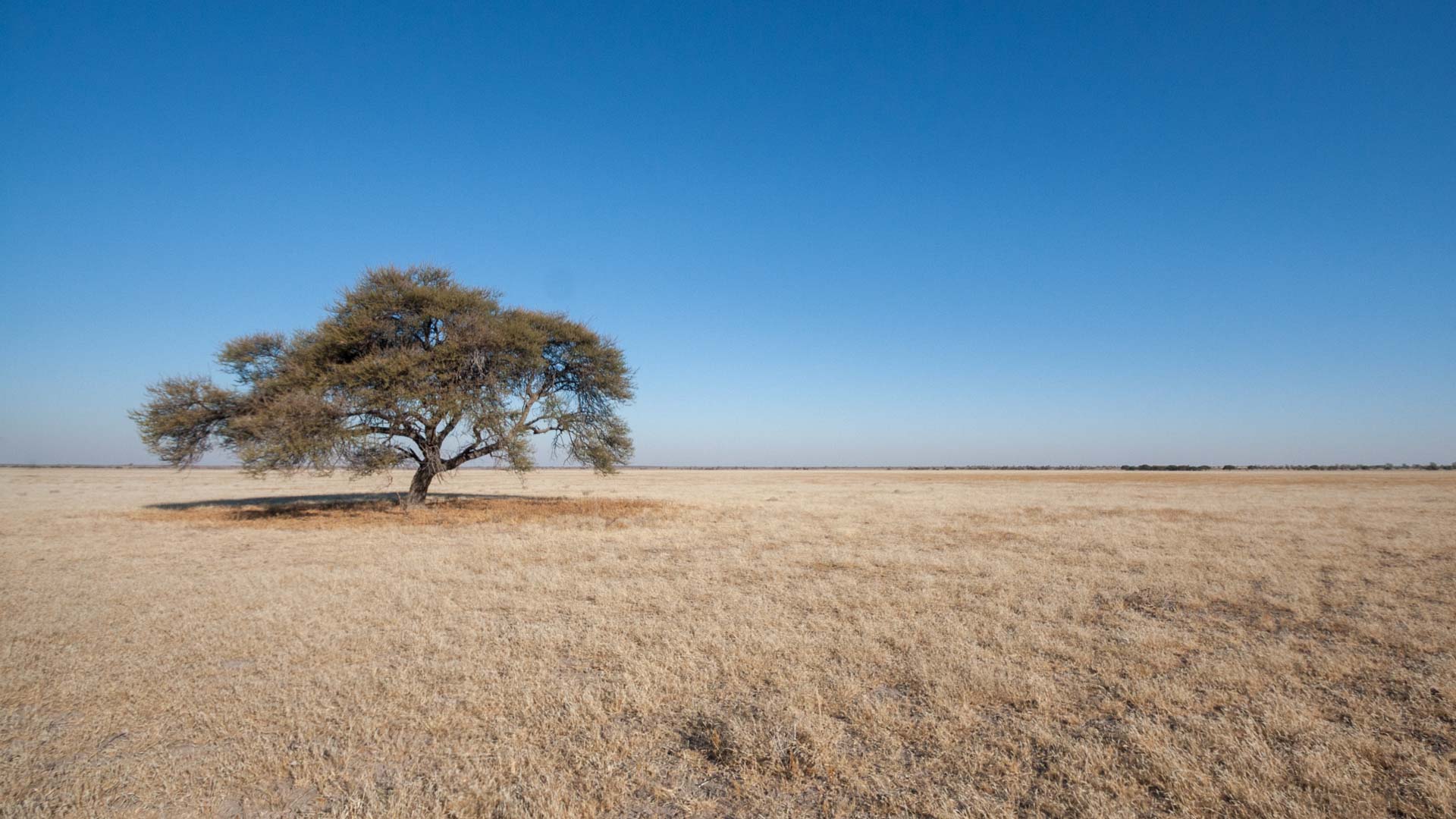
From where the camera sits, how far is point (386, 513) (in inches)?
832

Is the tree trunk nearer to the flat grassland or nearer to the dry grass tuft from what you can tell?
the dry grass tuft

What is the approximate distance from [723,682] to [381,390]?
17641mm

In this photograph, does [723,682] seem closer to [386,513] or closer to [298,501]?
[386,513]

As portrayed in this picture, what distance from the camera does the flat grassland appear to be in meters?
3.81

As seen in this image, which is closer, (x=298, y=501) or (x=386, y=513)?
(x=386, y=513)

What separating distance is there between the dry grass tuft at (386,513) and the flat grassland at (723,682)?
17.6 feet

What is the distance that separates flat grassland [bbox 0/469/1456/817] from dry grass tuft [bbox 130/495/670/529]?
536 centimetres

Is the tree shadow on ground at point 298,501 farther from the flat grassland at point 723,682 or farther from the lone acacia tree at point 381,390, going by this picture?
the flat grassland at point 723,682

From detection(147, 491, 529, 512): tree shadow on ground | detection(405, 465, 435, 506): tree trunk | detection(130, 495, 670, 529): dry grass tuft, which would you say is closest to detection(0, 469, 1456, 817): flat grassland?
detection(130, 495, 670, 529): dry grass tuft

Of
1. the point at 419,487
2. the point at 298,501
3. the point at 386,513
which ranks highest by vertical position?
the point at 419,487

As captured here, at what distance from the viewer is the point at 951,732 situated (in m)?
4.59

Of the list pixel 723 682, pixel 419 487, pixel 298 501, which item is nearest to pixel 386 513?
pixel 419 487

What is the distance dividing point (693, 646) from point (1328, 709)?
18.7 feet

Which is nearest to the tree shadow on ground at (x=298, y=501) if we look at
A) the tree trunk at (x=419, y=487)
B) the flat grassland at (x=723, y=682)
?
the tree trunk at (x=419, y=487)
